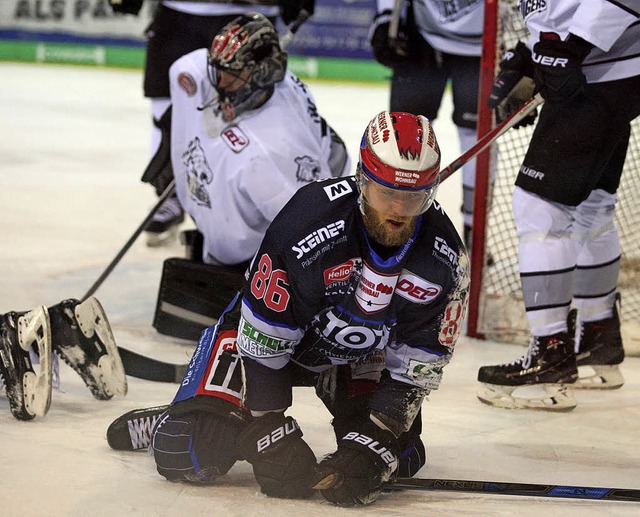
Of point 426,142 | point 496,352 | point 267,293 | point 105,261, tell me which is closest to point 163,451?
point 267,293

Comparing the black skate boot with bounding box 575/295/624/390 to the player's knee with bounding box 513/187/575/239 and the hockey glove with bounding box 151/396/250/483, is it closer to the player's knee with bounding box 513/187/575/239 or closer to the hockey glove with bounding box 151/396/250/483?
the player's knee with bounding box 513/187/575/239

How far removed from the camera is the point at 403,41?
3779 mm

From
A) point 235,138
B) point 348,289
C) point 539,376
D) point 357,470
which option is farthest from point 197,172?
point 357,470

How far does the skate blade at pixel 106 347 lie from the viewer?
2500 millimetres

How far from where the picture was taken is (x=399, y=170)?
6.23 ft

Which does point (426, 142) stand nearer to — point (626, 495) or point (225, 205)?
point (626, 495)

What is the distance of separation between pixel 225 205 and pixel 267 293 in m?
1.11

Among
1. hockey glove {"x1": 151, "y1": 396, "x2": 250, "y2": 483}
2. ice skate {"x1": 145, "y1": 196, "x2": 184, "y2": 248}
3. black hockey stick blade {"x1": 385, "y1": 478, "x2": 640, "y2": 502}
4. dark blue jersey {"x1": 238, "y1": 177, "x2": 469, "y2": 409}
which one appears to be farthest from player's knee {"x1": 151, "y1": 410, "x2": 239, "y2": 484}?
ice skate {"x1": 145, "y1": 196, "x2": 184, "y2": 248}

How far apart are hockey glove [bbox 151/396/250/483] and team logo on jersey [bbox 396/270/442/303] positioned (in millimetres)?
396

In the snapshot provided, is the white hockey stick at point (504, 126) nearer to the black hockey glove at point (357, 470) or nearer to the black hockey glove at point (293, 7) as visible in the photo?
the black hockey glove at point (357, 470)

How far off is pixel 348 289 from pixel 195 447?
1.38ft

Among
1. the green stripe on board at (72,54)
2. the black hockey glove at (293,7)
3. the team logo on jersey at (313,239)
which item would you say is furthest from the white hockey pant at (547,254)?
the green stripe on board at (72,54)

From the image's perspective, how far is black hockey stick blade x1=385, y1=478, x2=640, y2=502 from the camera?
2107mm

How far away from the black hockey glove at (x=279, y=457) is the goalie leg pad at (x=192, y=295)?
1.00 metres
